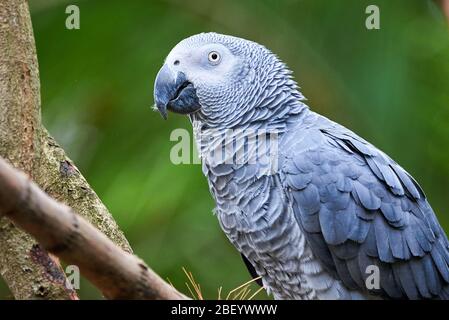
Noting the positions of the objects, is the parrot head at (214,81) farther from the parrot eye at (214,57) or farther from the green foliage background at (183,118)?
the green foliage background at (183,118)

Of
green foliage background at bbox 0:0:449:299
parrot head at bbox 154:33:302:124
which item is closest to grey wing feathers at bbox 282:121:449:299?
parrot head at bbox 154:33:302:124

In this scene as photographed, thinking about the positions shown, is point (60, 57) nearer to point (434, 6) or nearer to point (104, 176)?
point (104, 176)

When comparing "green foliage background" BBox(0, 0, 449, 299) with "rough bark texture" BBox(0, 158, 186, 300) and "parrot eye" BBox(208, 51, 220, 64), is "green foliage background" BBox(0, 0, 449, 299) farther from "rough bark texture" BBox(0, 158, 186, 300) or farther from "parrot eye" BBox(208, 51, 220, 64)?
"rough bark texture" BBox(0, 158, 186, 300)

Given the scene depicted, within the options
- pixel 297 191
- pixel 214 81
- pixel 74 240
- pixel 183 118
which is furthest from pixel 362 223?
pixel 183 118

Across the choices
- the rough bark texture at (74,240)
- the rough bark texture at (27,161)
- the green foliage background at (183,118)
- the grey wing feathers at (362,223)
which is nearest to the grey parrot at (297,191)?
the grey wing feathers at (362,223)

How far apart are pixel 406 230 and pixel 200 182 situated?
2.14 metres

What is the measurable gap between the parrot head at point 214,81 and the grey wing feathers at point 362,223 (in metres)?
0.36

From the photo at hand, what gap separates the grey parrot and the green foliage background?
5.33ft

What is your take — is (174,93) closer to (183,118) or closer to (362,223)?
(362,223)

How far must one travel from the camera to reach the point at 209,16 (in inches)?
178

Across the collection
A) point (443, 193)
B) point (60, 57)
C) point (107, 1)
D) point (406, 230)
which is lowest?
point (443, 193)

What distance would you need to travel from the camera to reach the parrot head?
276 cm

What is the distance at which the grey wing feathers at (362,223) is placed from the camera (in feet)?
8.32
